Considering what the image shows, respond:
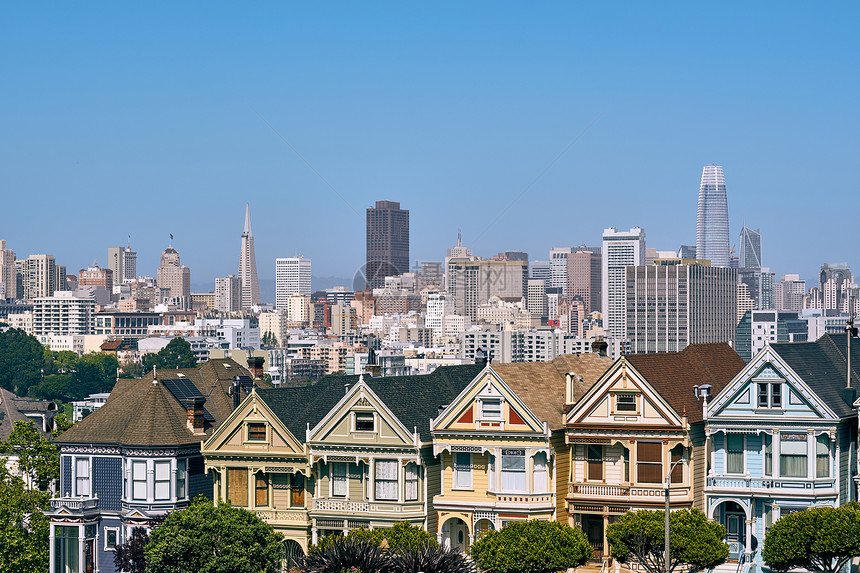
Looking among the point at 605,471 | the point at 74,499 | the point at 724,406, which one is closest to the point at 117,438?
the point at 74,499

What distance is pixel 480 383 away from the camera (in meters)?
68.2

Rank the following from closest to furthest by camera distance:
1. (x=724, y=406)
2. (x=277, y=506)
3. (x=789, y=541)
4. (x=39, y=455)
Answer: (x=789, y=541), (x=724, y=406), (x=277, y=506), (x=39, y=455)

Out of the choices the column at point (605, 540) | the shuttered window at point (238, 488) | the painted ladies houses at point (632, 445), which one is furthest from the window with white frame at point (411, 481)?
the column at point (605, 540)

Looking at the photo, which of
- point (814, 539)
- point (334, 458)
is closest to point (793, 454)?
point (814, 539)

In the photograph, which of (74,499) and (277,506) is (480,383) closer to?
(277,506)

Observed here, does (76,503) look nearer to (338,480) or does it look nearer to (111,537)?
(111,537)

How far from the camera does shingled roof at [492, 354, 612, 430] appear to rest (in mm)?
68938

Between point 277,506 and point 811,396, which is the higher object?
point 811,396

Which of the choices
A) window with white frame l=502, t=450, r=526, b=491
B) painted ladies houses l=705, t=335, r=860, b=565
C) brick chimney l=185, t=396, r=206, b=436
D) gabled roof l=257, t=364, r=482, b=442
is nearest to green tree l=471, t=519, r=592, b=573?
window with white frame l=502, t=450, r=526, b=491

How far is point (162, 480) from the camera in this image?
242 feet

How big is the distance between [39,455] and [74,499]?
597 centimetres

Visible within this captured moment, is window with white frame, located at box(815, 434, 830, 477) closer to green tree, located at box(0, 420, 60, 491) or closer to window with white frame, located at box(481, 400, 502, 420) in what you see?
window with white frame, located at box(481, 400, 502, 420)

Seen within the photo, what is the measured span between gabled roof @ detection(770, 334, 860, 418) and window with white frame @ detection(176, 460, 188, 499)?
25229 millimetres

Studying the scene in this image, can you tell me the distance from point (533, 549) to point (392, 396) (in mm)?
10664
